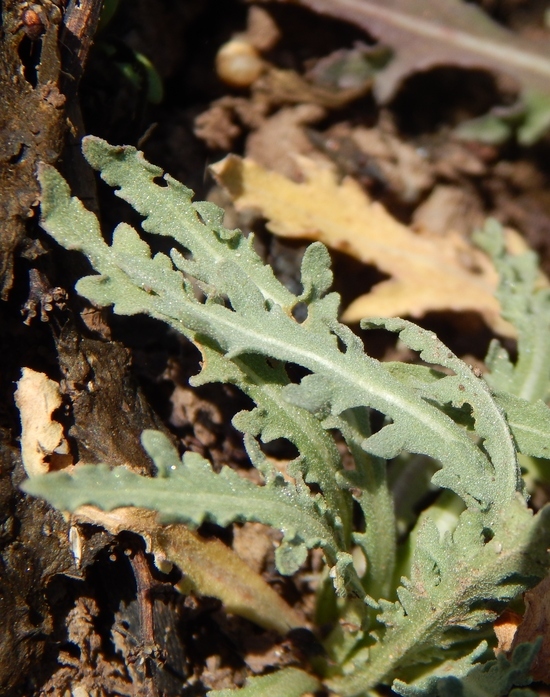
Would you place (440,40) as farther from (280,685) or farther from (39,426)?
(280,685)

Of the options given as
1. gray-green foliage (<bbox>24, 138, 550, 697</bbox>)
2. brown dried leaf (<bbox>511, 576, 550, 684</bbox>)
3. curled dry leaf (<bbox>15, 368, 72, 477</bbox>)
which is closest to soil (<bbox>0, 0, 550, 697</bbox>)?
curled dry leaf (<bbox>15, 368, 72, 477</bbox>)

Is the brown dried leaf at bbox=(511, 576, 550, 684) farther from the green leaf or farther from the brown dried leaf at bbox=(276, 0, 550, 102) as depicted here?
the brown dried leaf at bbox=(276, 0, 550, 102)

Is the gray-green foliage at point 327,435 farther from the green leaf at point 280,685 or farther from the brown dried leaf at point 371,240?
the brown dried leaf at point 371,240

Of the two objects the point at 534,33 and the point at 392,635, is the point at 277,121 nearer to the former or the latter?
the point at 534,33

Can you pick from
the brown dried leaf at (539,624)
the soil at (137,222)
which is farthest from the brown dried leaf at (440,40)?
the brown dried leaf at (539,624)

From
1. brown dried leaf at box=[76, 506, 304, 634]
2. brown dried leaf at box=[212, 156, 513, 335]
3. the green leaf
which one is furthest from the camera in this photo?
brown dried leaf at box=[212, 156, 513, 335]

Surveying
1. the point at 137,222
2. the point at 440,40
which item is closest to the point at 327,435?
the point at 137,222
